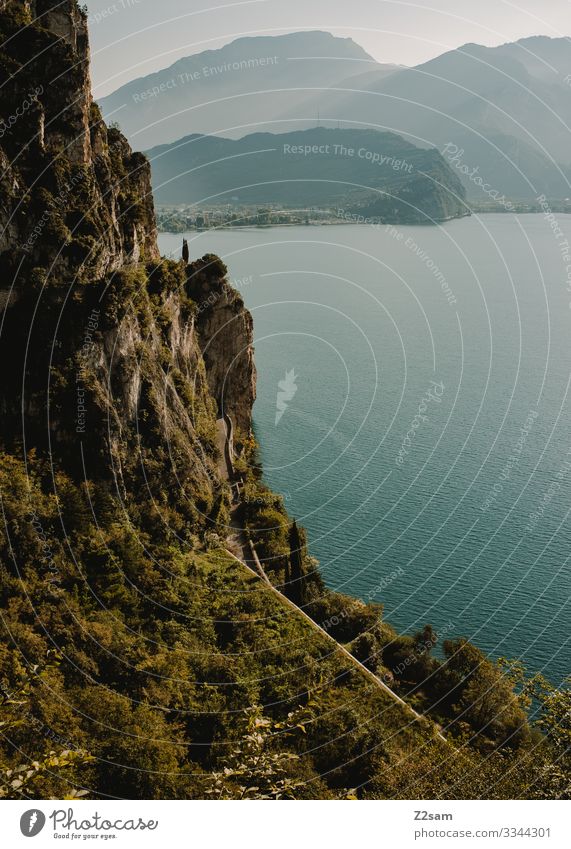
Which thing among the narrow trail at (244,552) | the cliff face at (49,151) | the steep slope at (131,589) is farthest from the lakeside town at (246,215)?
the cliff face at (49,151)

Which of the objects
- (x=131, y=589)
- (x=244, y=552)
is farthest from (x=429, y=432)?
(x=131, y=589)

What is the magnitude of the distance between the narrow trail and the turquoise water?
5.32m

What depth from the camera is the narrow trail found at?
40469 millimetres

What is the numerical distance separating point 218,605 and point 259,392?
169 ft

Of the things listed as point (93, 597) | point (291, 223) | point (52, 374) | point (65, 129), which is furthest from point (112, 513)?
point (291, 223)

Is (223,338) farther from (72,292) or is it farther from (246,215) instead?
(246,215)

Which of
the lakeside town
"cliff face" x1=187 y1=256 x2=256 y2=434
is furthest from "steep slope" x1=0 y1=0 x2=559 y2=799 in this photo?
the lakeside town

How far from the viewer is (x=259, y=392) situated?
303ft

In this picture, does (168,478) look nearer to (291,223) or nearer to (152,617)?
(152,617)

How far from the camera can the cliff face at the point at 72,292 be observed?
40.0m

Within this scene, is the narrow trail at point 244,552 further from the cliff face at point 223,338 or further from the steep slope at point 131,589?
the cliff face at point 223,338

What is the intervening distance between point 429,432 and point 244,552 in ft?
95.6

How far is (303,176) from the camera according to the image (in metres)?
180
